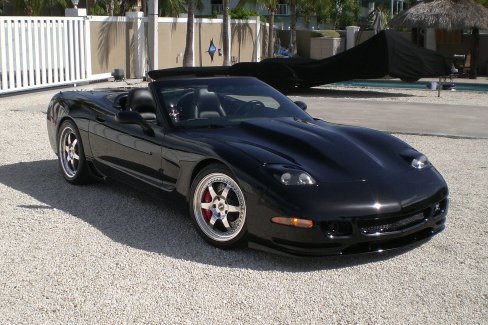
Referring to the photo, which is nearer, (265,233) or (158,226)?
(265,233)

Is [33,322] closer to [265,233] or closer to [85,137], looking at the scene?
[265,233]

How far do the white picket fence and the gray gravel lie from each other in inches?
428

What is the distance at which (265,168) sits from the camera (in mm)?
5125

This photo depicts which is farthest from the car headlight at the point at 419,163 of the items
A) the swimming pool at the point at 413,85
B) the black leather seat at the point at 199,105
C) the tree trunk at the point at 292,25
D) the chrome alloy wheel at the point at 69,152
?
the tree trunk at the point at 292,25

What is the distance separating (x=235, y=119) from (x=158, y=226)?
1143mm

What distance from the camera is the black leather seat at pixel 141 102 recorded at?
6755 millimetres

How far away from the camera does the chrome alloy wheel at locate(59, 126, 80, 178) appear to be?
24.6 ft

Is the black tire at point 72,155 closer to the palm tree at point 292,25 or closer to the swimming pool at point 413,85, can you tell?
the swimming pool at point 413,85

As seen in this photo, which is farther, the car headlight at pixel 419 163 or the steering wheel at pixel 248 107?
the steering wheel at pixel 248 107

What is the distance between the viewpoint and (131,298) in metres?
4.46

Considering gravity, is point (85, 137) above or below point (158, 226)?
above

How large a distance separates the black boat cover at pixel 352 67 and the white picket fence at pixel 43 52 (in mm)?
4101

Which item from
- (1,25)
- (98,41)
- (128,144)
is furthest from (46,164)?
(98,41)

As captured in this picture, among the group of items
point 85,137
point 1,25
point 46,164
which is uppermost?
point 1,25
